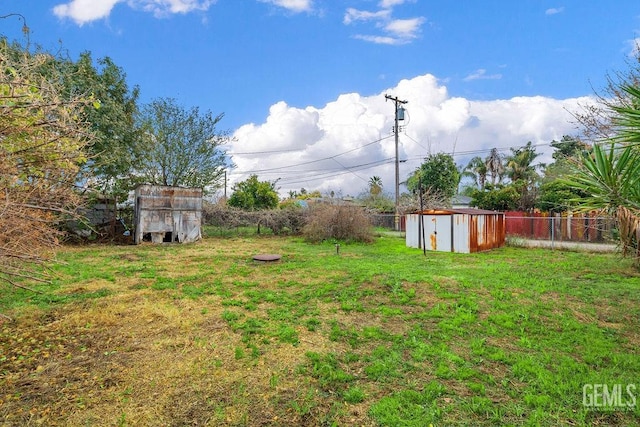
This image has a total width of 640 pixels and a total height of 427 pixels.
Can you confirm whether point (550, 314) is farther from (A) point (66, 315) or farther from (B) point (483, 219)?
(B) point (483, 219)

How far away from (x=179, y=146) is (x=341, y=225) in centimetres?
1004

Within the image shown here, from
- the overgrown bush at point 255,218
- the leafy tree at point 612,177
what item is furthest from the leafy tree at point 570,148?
the overgrown bush at point 255,218

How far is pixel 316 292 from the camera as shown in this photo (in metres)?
5.93

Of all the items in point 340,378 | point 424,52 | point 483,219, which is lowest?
point 340,378

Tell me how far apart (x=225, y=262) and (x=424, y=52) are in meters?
9.27

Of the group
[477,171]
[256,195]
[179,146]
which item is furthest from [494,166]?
[179,146]

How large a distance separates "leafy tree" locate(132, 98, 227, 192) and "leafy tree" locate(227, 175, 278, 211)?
3268 mm

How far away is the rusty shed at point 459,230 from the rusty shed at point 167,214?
995 cm

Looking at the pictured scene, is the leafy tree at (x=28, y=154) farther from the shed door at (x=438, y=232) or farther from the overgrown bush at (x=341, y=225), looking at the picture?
the shed door at (x=438, y=232)

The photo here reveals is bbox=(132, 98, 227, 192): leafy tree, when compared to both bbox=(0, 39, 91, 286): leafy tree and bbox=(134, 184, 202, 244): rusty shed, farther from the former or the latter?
bbox=(0, 39, 91, 286): leafy tree

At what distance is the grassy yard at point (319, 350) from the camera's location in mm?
2535

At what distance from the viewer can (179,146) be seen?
17609 millimetres

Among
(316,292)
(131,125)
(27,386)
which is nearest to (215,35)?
(131,125)

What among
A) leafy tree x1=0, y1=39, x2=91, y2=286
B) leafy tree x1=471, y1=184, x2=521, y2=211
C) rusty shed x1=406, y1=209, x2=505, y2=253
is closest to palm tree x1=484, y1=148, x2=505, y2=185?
leafy tree x1=471, y1=184, x2=521, y2=211
